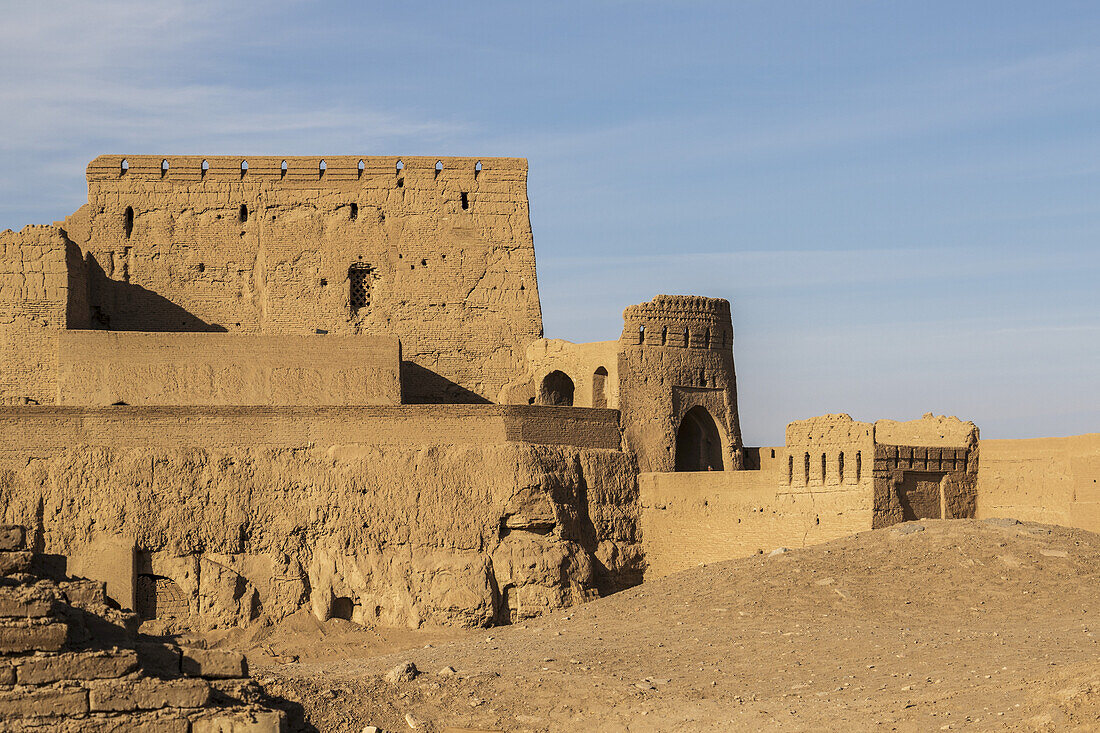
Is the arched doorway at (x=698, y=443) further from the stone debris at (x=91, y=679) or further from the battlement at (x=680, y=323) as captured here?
the stone debris at (x=91, y=679)

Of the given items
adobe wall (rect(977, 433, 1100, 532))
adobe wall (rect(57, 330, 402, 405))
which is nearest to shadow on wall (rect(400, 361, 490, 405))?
adobe wall (rect(57, 330, 402, 405))

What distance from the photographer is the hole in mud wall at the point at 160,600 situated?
109 feet

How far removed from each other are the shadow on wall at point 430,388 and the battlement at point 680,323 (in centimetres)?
486

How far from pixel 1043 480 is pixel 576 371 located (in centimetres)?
1146

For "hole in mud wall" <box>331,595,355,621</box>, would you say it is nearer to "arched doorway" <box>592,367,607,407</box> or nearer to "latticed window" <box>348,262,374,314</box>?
"arched doorway" <box>592,367,607,407</box>

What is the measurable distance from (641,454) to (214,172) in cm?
1299

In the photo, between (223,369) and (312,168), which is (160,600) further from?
(312,168)

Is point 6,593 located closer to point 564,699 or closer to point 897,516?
point 564,699

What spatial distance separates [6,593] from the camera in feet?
57.8

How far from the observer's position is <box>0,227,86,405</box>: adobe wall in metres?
38.0

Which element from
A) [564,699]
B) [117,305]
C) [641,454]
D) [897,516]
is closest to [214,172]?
[117,305]

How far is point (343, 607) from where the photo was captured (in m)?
34.3

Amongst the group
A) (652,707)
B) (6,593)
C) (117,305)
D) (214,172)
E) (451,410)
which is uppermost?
(214,172)

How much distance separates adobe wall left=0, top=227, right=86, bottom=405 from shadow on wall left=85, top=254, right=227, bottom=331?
114 inches
